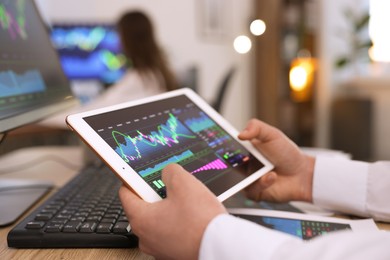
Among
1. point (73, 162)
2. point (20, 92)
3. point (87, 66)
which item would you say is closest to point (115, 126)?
point (20, 92)

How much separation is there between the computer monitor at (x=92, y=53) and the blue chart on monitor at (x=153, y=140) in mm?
2490

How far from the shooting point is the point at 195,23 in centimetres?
360

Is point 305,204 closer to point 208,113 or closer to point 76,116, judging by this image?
point 208,113

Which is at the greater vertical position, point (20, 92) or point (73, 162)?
point (20, 92)

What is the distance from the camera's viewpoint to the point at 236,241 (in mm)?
414

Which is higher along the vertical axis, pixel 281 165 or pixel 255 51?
pixel 281 165

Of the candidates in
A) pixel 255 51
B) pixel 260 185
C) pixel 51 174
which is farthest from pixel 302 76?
pixel 260 185

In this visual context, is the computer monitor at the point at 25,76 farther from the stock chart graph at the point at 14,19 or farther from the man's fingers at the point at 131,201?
the man's fingers at the point at 131,201

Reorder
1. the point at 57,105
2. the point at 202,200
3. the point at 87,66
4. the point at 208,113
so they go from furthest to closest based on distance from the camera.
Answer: the point at 87,66
the point at 57,105
the point at 208,113
the point at 202,200

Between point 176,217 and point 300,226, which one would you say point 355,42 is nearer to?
point 300,226

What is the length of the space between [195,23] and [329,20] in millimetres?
1257

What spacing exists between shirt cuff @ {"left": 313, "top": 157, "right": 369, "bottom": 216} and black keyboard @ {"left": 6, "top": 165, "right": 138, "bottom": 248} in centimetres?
34

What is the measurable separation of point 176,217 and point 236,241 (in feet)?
0.23

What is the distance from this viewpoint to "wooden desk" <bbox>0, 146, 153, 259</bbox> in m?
0.50
